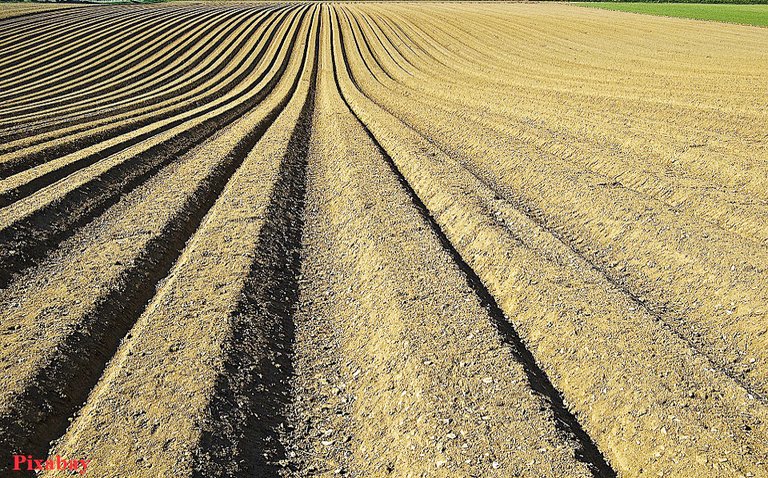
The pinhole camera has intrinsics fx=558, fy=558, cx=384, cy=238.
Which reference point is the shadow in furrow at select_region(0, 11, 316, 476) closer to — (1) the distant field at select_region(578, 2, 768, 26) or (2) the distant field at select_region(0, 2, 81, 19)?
(1) the distant field at select_region(578, 2, 768, 26)

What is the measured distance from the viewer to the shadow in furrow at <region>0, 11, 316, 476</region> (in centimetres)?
408

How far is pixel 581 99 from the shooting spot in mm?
14930

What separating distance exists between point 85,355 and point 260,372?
5.19 ft

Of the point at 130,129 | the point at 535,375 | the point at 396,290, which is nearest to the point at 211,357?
the point at 396,290

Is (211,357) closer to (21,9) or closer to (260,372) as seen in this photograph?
(260,372)

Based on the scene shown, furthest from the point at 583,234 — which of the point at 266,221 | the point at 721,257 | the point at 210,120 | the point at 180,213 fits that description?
the point at 210,120

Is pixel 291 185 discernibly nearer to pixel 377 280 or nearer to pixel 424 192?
pixel 424 192

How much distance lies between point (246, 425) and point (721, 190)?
747cm

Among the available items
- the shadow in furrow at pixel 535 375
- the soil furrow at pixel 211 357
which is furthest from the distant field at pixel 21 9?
the shadow in furrow at pixel 535 375

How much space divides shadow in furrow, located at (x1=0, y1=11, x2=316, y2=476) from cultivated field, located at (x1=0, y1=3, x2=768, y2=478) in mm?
25

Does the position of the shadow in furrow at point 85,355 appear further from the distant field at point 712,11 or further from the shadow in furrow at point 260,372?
the distant field at point 712,11

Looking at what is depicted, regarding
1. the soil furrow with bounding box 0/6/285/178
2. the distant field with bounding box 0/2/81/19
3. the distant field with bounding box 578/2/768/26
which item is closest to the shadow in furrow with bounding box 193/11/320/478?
the soil furrow with bounding box 0/6/285/178

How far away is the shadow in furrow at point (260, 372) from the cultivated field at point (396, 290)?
3cm

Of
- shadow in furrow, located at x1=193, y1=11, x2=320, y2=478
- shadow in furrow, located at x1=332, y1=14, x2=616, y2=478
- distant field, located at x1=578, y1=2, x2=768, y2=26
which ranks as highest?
shadow in furrow, located at x1=193, y1=11, x2=320, y2=478
